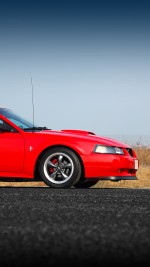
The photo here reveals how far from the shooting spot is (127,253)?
3527 mm

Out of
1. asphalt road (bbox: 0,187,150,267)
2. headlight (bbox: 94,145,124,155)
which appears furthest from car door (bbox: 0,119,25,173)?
asphalt road (bbox: 0,187,150,267)

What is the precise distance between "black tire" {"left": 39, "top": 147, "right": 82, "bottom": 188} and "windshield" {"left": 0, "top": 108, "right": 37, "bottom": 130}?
35.0 inches

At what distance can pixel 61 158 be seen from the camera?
31.6 ft

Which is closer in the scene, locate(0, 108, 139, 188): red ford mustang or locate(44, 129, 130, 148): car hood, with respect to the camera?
locate(0, 108, 139, 188): red ford mustang

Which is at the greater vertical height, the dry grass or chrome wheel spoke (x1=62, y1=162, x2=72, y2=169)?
chrome wheel spoke (x1=62, y1=162, x2=72, y2=169)

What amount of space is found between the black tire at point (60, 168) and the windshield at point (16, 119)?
888 millimetres

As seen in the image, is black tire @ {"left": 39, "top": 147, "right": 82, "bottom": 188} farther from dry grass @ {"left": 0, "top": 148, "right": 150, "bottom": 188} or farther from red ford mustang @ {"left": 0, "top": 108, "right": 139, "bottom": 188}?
dry grass @ {"left": 0, "top": 148, "right": 150, "bottom": 188}

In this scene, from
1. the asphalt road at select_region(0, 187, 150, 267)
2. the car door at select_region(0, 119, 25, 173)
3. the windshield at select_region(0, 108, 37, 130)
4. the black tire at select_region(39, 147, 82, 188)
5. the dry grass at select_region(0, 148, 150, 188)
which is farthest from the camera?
the dry grass at select_region(0, 148, 150, 188)

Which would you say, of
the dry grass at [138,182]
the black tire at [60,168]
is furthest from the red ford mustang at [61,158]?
the dry grass at [138,182]

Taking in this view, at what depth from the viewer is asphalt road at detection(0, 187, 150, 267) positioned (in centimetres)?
338

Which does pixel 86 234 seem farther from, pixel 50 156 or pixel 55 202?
pixel 50 156

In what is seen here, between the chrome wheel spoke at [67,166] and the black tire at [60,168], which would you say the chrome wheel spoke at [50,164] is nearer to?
the black tire at [60,168]

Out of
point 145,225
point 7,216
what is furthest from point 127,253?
point 7,216

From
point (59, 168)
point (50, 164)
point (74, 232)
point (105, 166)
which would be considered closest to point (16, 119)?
point (50, 164)
